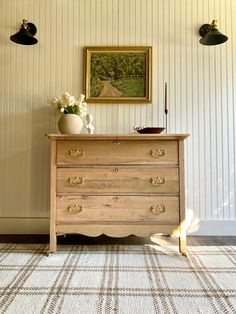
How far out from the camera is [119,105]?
2475 mm

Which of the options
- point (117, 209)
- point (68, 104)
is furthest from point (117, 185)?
point (68, 104)

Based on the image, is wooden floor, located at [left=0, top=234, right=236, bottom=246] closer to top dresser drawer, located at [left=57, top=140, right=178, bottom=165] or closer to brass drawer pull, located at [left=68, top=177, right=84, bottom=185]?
brass drawer pull, located at [left=68, top=177, right=84, bottom=185]

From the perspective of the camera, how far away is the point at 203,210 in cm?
242

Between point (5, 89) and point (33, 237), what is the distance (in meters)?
1.43

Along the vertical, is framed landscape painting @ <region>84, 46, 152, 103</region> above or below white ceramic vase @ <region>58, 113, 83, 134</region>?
above

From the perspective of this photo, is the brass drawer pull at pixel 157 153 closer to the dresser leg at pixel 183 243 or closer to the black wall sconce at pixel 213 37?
the dresser leg at pixel 183 243

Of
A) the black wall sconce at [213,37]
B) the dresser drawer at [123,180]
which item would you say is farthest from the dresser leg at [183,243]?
the black wall sconce at [213,37]

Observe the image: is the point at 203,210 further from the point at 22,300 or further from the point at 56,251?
the point at 22,300

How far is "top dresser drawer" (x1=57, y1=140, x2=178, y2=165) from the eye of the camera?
1.91 meters

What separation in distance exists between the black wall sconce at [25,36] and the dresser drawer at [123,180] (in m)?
1.34

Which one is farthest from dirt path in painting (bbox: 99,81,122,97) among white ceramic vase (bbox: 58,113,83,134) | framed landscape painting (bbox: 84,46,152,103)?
white ceramic vase (bbox: 58,113,83,134)

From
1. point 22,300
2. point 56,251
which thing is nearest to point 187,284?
point 22,300

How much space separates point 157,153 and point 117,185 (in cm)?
38

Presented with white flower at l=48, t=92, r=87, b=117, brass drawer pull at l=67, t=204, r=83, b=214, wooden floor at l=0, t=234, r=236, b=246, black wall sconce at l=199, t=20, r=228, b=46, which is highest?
black wall sconce at l=199, t=20, r=228, b=46
